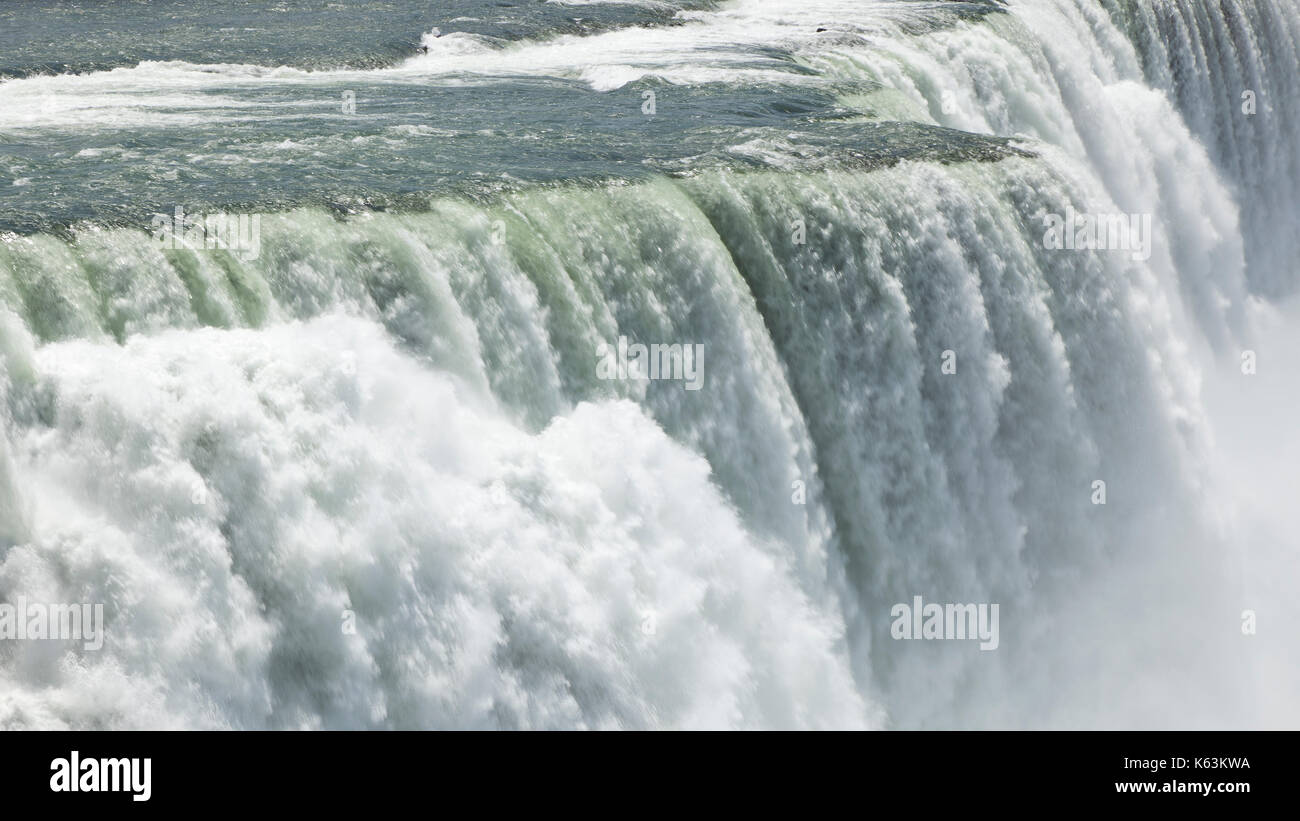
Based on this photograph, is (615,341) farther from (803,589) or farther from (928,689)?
(928,689)

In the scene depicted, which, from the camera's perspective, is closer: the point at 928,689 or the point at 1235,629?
the point at 928,689

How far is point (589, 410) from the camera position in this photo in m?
9.23

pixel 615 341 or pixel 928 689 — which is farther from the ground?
pixel 615 341

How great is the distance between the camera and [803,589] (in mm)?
10016

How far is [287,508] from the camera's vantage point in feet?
24.0

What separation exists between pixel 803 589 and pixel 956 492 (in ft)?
6.55

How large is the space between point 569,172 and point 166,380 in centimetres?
459

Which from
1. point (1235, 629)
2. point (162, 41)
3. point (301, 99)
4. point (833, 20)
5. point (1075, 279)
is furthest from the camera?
point (833, 20)

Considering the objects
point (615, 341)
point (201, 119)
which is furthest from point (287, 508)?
point (201, 119)

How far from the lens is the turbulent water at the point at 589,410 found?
714 cm

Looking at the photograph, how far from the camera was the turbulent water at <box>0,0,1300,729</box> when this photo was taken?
7.14 meters

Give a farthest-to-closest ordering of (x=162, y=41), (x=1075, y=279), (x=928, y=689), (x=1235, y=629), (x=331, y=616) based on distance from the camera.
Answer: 1. (x=162, y=41)
2. (x=1235, y=629)
3. (x=1075, y=279)
4. (x=928, y=689)
5. (x=331, y=616)

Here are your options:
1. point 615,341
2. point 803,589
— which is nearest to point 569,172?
point 615,341

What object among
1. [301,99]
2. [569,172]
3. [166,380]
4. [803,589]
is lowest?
[803,589]
